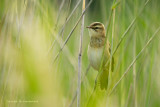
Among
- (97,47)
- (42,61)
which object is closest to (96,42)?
(97,47)

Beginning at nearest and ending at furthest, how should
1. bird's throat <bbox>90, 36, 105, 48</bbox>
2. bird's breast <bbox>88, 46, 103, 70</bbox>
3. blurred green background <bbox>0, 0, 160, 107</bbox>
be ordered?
blurred green background <bbox>0, 0, 160, 107</bbox> → bird's breast <bbox>88, 46, 103, 70</bbox> → bird's throat <bbox>90, 36, 105, 48</bbox>

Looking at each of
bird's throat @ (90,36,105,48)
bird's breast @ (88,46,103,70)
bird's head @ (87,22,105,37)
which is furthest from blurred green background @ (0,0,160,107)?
bird's head @ (87,22,105,37)

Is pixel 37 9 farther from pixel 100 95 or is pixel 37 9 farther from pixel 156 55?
pixel 100 95

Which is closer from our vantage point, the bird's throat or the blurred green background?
the blurred green background

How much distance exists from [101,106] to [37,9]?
0.97 metres

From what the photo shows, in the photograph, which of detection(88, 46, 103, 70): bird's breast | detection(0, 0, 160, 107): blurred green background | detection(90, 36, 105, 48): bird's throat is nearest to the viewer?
detection(0, 0, 160, 107): blurred green background

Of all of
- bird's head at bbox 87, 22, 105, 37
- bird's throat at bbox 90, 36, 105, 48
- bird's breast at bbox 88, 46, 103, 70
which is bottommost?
bird's breast at bbox 88, 46, 103, 70

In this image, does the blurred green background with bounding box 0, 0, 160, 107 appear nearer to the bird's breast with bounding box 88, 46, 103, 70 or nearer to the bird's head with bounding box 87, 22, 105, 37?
the bird's breast with bounding box 88, 46, 103, 70

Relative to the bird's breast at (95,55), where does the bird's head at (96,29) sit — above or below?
above

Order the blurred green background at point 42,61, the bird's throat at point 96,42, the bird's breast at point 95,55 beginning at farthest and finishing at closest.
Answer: the bird's throat at point 96,42
the bird's breast at point 95,55
the blurred green background at point 42,61

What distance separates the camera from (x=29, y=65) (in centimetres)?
30

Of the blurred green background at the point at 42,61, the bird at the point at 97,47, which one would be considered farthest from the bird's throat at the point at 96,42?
the blurred green background at the point at 42,61

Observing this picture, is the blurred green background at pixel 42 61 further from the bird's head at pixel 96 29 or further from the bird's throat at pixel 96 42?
the bird's head at pixel 96 29

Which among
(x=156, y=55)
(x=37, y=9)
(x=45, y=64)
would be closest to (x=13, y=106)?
(x=45, y=64)
